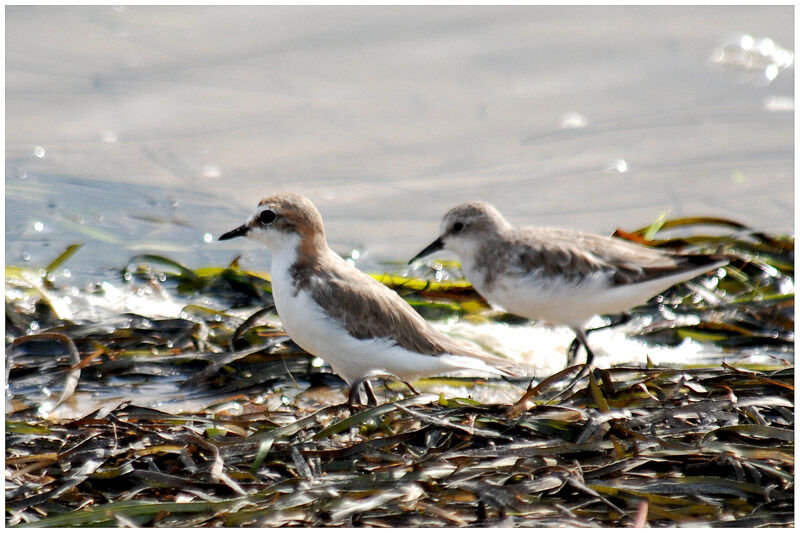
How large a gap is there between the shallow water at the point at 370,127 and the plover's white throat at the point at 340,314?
189cm

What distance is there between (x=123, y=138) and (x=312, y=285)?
3.75 meters

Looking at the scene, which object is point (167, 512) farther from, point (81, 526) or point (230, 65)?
point (230, 65)

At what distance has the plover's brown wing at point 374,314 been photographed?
415 centimetres

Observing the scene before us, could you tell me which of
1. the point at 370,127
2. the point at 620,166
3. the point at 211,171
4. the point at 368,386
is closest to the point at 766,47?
the point at 620,166

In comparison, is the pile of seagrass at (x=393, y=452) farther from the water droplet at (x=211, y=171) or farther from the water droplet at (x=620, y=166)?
the water droplet at (x=620, y=166)

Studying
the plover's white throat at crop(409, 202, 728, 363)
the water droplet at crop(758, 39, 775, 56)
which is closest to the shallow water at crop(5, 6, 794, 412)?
the water droplet at crop(758, 39, 775, 56)

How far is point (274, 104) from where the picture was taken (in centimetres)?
771

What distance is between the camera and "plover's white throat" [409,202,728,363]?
501 cm

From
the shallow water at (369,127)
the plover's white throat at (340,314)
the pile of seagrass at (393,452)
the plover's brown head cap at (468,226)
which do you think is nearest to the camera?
the pile of seagrass at (393,452)

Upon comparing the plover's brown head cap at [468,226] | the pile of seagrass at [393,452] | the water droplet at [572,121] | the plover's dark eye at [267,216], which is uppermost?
the water droplet at [572,121]

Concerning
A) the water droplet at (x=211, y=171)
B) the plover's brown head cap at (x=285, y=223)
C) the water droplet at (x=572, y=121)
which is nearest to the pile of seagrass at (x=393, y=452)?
the plover's brown head cap at (x=285, y=223)

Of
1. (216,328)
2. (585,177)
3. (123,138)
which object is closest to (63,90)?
(123,138)

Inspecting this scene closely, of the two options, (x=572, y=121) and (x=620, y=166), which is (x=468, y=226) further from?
(x=572, y=121)

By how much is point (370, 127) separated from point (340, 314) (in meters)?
3.72
